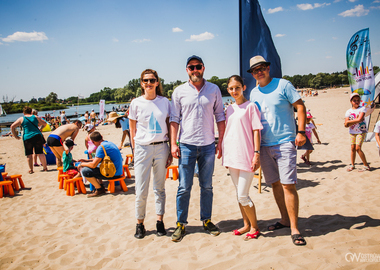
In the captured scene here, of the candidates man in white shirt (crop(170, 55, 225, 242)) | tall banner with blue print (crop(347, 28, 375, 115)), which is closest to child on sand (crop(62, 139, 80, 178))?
man in white shirt (crop(170, 55, 225, 242))

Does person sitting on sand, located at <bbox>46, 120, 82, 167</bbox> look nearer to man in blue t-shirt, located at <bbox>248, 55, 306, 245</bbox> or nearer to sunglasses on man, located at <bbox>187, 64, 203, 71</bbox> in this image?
sunglasses on man, located at <bbox>187, 64, 203, 71</bbox>

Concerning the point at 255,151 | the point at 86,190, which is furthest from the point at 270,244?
the point at 86,190

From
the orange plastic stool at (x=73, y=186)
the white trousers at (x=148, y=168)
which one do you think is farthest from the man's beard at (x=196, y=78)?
the orange plastic stool at (x=73, y=186)

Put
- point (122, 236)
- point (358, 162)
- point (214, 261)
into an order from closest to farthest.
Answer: point (214, 261) → point (122, 236) → point (358, 162)

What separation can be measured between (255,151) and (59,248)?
9.37ft

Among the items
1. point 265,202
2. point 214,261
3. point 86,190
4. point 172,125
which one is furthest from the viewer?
point 86,190

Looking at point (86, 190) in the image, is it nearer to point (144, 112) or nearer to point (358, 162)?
point (144, 112)

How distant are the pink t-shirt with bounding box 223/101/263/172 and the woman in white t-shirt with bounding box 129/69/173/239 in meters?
0.89

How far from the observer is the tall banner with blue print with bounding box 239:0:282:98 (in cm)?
419

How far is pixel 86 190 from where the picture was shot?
5.50 m

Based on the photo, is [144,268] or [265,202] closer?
[144,268]

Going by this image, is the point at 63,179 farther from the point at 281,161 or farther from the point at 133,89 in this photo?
the point at 133,89

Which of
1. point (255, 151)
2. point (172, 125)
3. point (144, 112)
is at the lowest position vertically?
point (255, 151)

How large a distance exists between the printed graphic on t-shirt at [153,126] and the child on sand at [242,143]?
0.88 m
